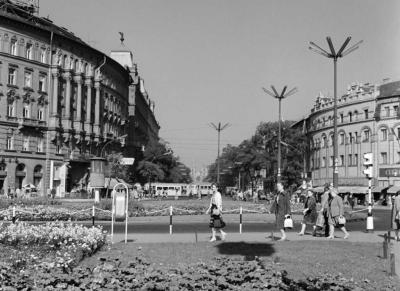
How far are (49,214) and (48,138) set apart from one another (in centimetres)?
4174

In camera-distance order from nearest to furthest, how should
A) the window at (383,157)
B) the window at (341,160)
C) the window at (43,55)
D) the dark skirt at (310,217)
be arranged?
the dark skirt at (310,217) < the window at (43,55) < the window at (383,157) < the window at (341,160)

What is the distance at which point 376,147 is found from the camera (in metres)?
84.4

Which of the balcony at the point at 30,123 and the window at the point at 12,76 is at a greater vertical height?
the window at the point at 12,76

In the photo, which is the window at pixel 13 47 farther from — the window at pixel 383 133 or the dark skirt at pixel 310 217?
the dark skirt at pixel 310 217

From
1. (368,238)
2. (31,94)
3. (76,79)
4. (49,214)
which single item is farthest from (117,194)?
(76,79)

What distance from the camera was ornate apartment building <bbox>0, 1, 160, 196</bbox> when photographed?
65.8 meters

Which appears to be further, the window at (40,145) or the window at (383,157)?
the window at (383,157)

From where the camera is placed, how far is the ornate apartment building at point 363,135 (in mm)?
81875

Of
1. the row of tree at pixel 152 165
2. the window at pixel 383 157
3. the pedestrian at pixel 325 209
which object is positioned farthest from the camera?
the row of tree at pixel 152 165

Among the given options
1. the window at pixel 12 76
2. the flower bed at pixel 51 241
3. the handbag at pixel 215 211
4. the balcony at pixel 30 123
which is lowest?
the flower bed at pixel 51 241

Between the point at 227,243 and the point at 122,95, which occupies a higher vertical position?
the point at 122,95

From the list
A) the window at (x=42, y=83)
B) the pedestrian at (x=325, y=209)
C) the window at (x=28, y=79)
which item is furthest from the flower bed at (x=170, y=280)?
the window at (x=42, y=83)

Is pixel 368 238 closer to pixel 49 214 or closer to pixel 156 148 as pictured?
pixel 49 214

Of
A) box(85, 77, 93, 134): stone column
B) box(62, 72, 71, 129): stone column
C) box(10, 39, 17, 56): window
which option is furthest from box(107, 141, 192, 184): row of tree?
box(10, 39, 17, 56): window
